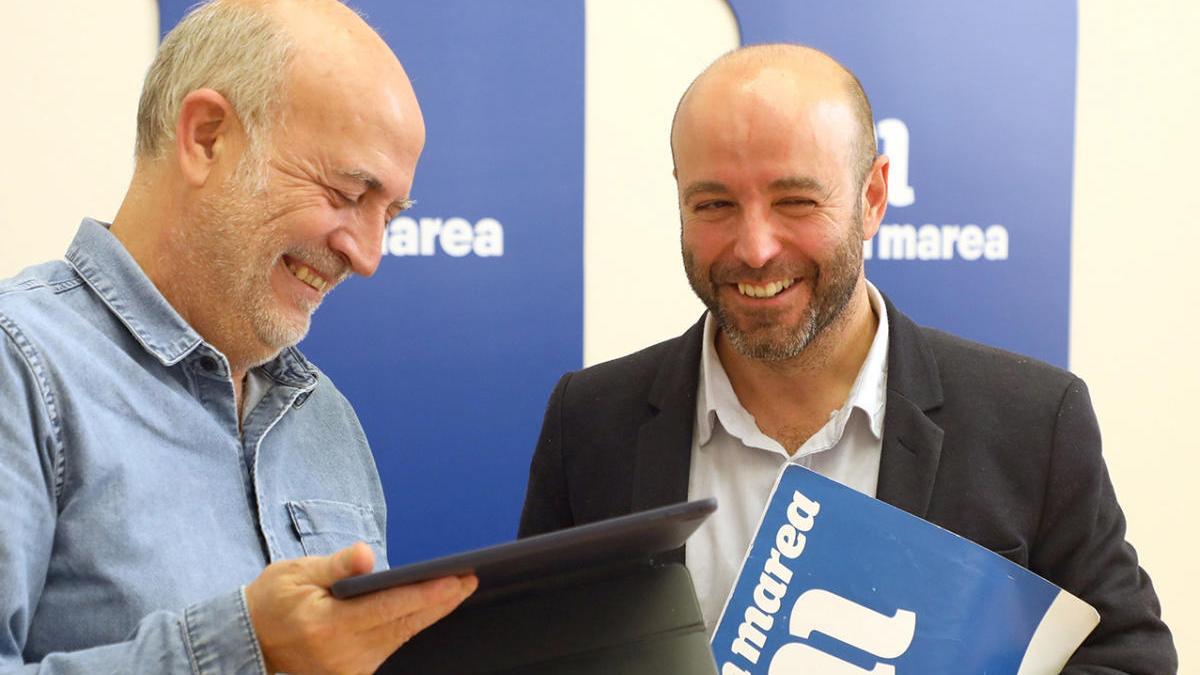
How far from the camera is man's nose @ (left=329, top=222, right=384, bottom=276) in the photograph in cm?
135

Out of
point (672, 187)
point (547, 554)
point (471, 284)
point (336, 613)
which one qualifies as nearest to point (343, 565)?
point (336, 613)

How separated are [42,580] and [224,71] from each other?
0.57m

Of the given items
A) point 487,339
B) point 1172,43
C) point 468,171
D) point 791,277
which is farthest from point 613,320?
point 1172,43

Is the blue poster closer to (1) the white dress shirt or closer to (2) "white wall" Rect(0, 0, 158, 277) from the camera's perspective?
(1) the white dress shirt

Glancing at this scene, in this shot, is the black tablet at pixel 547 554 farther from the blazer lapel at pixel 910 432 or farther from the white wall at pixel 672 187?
the white wall at pixel 672 187

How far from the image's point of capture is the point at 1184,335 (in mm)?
2936

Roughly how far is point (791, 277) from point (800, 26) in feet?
3.97

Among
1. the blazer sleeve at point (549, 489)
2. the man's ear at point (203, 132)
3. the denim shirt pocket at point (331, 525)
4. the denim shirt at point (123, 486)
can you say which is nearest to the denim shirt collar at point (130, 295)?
the denim shirt at point (123, 486)

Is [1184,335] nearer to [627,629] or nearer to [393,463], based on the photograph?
[393,463]

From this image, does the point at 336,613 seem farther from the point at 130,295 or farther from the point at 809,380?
the point at 809,380

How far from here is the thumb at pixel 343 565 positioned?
2.90 ft

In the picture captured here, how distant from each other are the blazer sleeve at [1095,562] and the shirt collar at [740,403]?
24cm

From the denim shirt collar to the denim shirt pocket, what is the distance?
0.23 m

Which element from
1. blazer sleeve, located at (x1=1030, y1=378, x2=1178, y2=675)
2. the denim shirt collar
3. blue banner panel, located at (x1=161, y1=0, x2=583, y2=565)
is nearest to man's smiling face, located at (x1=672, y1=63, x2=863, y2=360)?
blazer sleeve, located at (x1=1030, y1=378, x2=1178, y2=675)
